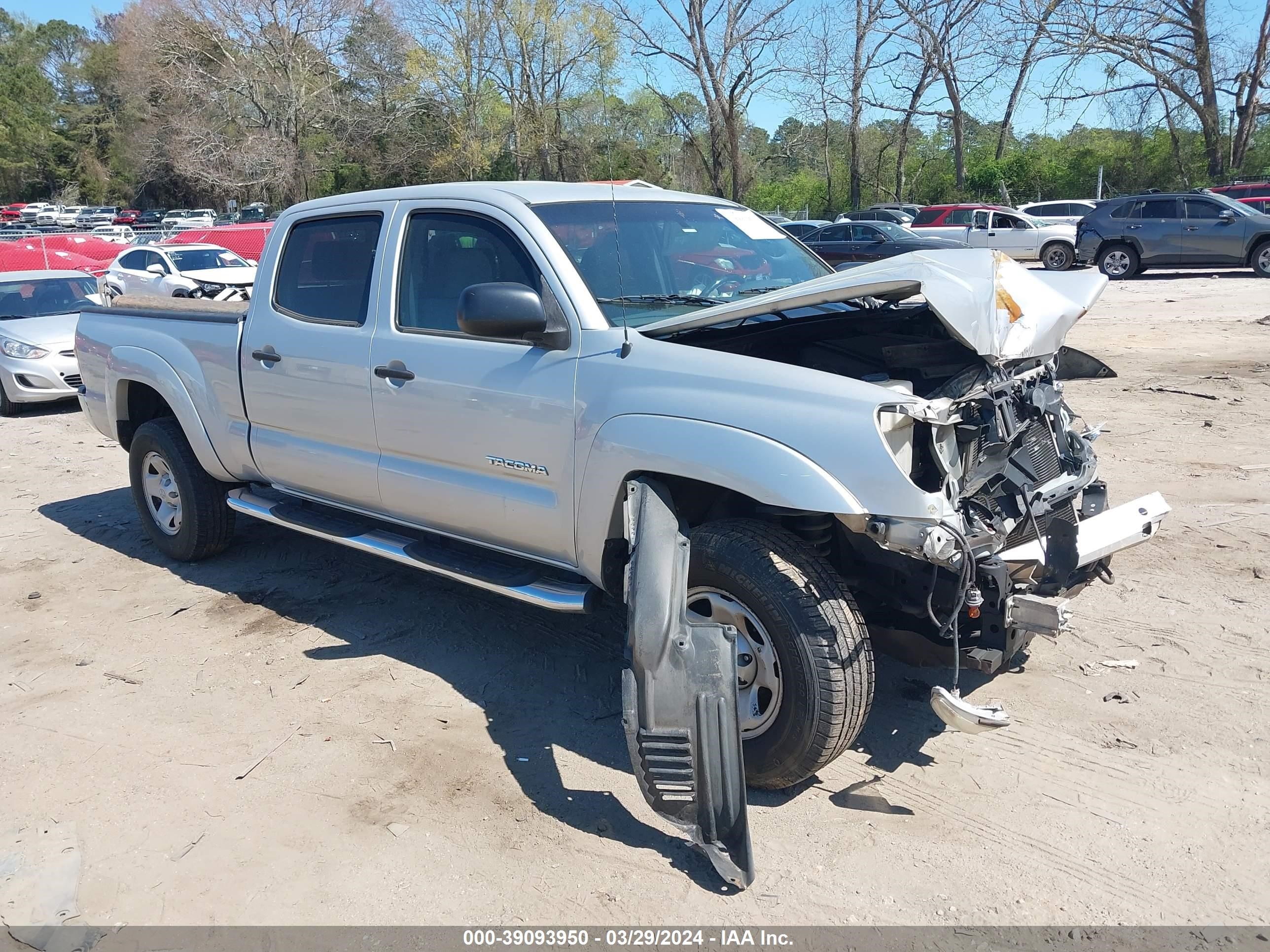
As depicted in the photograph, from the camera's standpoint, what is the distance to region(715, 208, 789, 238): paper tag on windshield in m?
4.90

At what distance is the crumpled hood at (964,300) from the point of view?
11.0 feet

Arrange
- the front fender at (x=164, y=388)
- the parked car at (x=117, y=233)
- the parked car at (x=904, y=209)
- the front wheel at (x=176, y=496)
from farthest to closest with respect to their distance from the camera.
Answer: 1. the parked car at (x=117, y=233)
2. the parked car at (x=904, y=209)
3. the front wheel at (x=176, y=496)
4. the front fender at (x=164, y=388)

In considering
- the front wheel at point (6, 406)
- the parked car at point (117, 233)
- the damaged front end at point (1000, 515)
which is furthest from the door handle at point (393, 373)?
the parked car at point (117, 233)

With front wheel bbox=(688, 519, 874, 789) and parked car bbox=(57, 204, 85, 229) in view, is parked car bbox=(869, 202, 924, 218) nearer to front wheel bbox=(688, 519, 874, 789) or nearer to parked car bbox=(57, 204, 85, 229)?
front wheel bbox=(688, 519, 874, 789)

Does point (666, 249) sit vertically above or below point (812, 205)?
below

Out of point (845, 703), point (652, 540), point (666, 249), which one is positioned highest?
point (666, 249)

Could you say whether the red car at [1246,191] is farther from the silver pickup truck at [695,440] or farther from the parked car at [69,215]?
the parked car at [69,215]

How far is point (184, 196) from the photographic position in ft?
223

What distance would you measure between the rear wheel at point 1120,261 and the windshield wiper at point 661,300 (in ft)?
68.9

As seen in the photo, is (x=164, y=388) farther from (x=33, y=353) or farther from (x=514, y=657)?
(x=33, y=353)
